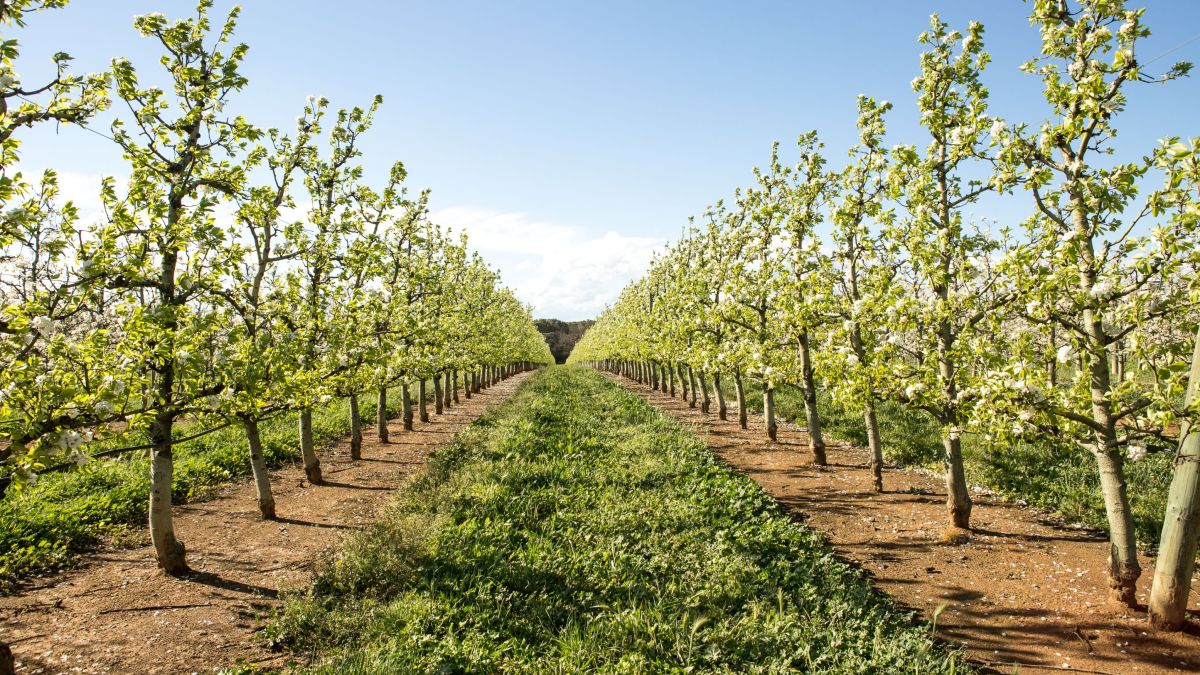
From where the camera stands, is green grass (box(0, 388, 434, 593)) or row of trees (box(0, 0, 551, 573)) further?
green grass (box(0, 388, 434, 593))

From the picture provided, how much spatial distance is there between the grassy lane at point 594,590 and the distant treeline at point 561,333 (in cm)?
14958

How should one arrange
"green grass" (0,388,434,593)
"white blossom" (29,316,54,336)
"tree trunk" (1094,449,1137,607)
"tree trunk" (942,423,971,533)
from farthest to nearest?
"tree trunk" (942,423,971,533)
"green grass" (0,388,434,593)
"tree trunk" (1094,449,1137,607)
"white blossom" (29,316,54,336)

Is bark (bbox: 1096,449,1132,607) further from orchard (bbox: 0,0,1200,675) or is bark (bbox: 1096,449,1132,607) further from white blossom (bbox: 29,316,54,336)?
white blossom (bbox: 29,316,54,336)

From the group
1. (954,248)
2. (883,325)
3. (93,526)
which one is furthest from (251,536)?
(954,248)

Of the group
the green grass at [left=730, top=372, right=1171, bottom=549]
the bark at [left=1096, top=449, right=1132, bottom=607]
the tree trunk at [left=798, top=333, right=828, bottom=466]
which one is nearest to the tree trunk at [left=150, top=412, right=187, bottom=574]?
the green grass at [left=730, top=372, right=1171, bottom=549]

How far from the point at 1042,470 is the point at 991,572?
642 centimetres

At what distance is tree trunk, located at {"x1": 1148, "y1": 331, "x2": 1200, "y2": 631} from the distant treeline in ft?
509

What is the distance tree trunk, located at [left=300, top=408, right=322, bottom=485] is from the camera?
1583 cm

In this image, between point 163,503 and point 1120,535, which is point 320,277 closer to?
point 163,503

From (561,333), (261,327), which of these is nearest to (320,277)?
(261,327)

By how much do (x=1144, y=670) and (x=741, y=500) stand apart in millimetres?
6572

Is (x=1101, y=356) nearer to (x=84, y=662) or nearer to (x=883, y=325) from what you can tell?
(x=883, y=325)

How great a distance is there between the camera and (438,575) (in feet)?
30.5

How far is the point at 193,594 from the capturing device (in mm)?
9523
